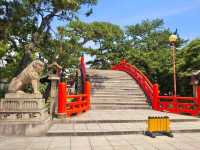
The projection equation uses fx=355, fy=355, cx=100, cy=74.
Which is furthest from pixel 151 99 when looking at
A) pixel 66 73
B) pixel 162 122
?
pixel 66 73

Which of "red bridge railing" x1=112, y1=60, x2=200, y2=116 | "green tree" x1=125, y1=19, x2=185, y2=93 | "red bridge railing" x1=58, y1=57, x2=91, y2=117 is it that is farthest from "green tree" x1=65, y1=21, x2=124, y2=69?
"red bridge railing" x1=58, y1=57, x2=91, y2=117

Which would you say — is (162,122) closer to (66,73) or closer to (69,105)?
(69,105)

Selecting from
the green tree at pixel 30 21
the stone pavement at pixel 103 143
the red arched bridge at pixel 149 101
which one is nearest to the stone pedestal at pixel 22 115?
the stone pavement at pixel 103 143

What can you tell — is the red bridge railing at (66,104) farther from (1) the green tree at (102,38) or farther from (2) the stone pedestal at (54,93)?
(1) the green tree at (102,38)

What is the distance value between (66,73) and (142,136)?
98.5 feet

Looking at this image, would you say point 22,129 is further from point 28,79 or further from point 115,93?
point 115,93

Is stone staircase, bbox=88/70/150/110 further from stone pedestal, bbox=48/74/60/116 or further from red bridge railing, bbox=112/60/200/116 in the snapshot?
stone pedestal, bbox=48/74/60/116

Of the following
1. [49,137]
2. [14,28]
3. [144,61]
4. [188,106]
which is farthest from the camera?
[144,61]

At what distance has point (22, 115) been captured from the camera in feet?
39.7

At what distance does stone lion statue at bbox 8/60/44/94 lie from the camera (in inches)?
494

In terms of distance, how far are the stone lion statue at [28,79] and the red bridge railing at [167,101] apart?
342 inches

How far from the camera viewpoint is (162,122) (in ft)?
39.4

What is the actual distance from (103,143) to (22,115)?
320 cm

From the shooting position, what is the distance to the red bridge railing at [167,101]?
18281 mm
